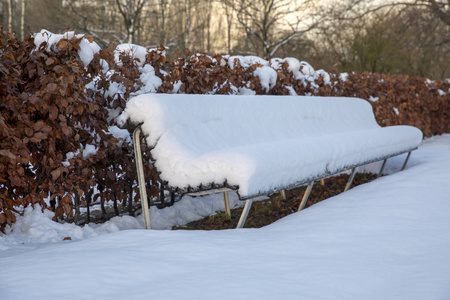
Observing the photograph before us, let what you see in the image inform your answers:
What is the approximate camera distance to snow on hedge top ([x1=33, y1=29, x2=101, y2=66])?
118 inches

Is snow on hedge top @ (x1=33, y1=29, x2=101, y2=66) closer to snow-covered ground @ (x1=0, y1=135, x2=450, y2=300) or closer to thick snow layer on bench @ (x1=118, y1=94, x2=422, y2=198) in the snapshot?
thick snow layer on bench @ (x1=118, y1=94, x2=422, y2=198)

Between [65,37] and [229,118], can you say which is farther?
[229,118]

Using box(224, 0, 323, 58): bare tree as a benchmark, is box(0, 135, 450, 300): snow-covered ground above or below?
below

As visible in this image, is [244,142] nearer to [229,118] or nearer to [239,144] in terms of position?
[239,144]

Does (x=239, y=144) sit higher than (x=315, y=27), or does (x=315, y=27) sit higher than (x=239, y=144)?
(x=315, y=27)

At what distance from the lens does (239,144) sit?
371 centimetres

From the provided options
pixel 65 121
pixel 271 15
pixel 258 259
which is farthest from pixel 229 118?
→ pixel 271 15

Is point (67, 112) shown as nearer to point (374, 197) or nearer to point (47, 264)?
point (47, 264)

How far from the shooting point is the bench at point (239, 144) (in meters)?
2.82

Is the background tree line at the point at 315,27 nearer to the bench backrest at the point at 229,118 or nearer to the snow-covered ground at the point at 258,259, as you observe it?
the bench backrest at the point at 229,118

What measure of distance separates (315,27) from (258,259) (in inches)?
633

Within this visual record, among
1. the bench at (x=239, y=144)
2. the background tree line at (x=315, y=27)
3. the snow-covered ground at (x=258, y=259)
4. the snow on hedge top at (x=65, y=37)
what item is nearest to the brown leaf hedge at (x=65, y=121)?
the snow on hedge top at (x=65, y=37)

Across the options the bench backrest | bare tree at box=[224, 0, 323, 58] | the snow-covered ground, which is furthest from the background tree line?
the snow-covered ground

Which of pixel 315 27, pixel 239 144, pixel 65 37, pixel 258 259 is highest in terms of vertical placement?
pixel 315 27
